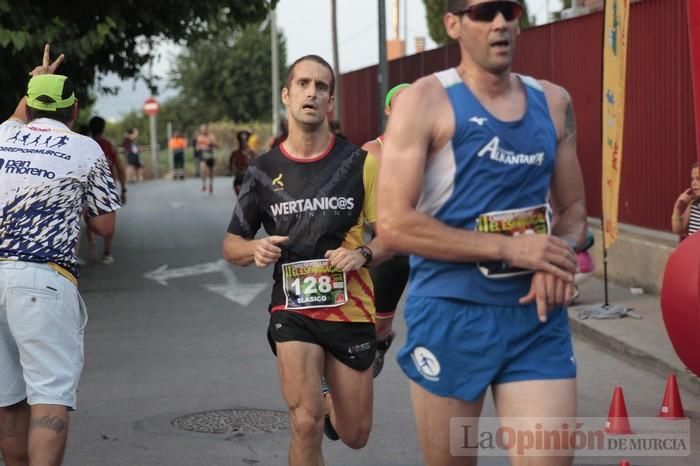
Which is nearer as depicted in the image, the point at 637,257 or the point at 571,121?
the point at 571,121

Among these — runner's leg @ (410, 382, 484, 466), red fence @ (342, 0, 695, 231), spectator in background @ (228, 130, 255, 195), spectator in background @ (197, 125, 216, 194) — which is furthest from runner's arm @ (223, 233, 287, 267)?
spectator in background @ (197, 125, 216, 194)

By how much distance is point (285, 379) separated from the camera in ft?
19.6

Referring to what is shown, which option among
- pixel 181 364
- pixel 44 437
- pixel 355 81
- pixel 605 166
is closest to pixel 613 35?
pixel 605 166

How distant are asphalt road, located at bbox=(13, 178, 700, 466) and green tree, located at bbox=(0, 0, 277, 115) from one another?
2.65 m

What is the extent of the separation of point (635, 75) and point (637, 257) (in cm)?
228

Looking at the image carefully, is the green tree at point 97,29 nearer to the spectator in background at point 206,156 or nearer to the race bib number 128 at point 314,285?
the race bib number 128 at point 314,285

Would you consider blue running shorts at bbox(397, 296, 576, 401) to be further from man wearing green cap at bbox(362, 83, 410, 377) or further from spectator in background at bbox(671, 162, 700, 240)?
spectator in background at bbox(671, 162, 700, 240)

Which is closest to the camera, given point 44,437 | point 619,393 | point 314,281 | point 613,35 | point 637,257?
point 44,437

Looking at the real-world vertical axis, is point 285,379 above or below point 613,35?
below

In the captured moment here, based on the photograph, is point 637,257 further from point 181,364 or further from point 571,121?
point 571,121

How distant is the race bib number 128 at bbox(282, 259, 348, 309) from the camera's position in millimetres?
6035

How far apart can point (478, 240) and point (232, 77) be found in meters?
74.4

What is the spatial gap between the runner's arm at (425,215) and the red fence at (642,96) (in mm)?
10135

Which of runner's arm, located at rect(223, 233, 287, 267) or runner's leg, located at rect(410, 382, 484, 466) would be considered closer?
runner's leg, located at rect(410, 382, 484, 466)
